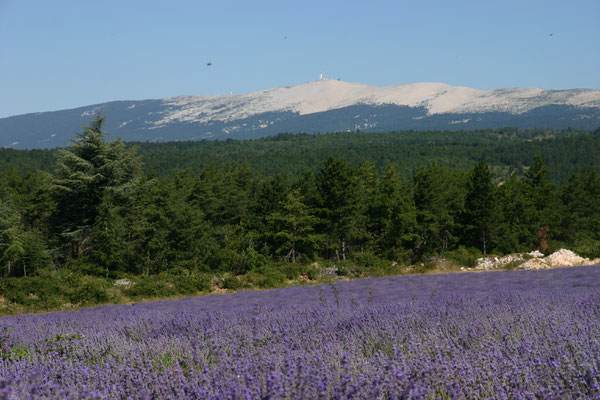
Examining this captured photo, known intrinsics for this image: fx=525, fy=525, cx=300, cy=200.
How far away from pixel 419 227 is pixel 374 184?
15.6m

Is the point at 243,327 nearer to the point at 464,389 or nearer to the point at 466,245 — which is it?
the point at 464,389

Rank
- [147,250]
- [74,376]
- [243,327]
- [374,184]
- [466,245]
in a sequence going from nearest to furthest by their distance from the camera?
[74,376] < [243,327] < [147,250] < [466,245] < [374,184]

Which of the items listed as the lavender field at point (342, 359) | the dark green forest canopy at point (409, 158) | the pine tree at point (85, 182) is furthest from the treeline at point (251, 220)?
the dark green forest canopy at point (409, 158)

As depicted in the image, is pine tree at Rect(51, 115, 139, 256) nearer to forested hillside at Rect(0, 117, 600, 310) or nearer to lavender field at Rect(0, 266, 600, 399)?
forested hillside at Rect(0, 117, 600, 310)

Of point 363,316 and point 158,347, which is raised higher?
point 158,347

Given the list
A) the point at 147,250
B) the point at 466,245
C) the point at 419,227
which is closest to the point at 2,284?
the point at 147,250

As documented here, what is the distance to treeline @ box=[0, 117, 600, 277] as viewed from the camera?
36875mm

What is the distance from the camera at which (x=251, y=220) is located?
161 ft

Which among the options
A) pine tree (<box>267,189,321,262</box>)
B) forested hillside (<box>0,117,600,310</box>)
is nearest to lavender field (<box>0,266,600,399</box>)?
forested hillside (<box>0,117,600,310</box>)

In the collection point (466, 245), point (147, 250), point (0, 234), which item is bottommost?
point (466, 245)

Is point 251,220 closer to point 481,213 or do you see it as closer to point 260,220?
point 260,220

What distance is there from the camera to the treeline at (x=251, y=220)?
3688 centimetres

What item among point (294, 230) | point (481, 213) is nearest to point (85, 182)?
point (294, 230)

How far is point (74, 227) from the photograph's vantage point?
1548 inches
